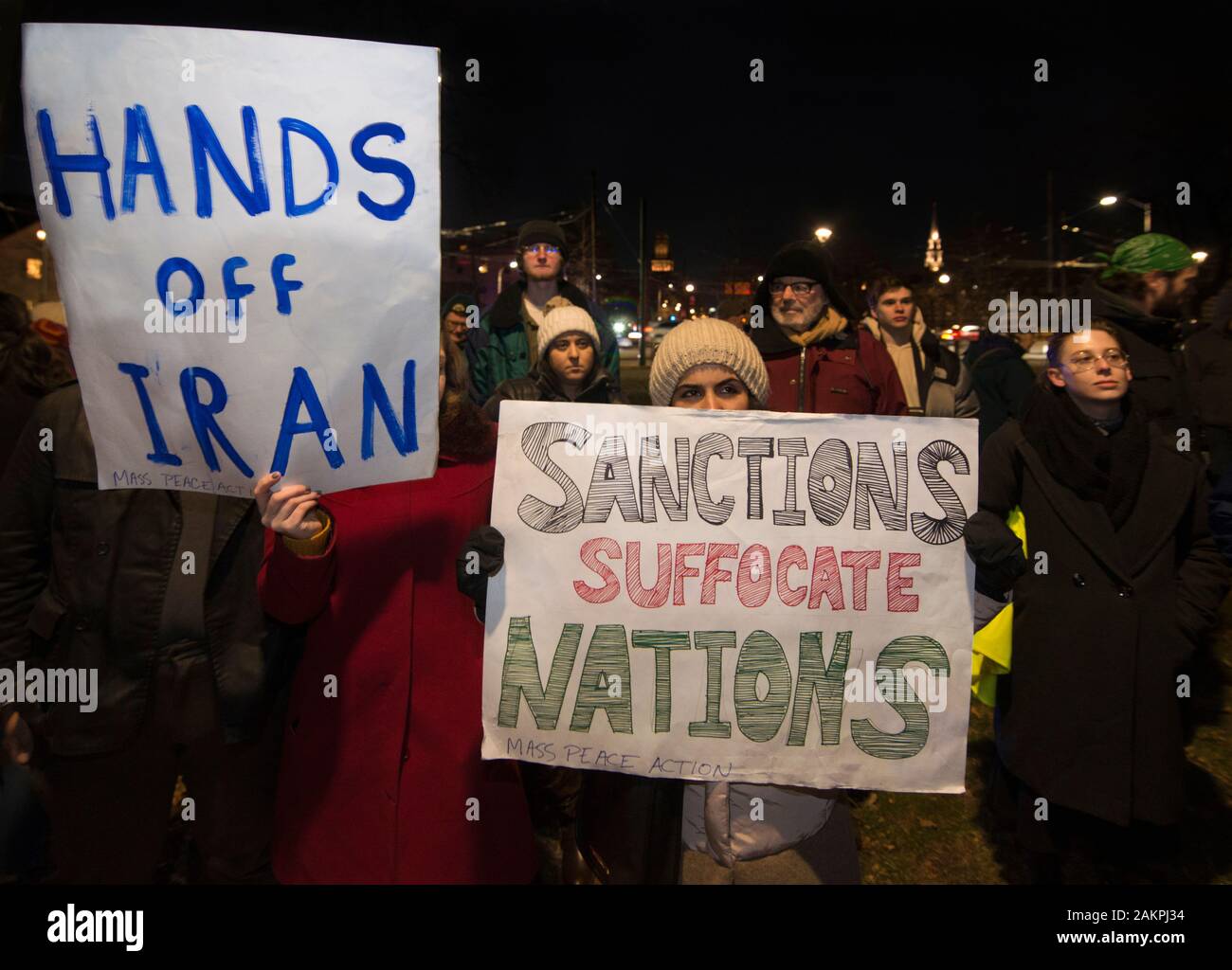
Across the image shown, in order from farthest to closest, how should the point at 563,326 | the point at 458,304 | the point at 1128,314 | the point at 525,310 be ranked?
1. the point at 458,304
2. the point at 525,310
3. the point at 563,326
4. the point at 1128,314

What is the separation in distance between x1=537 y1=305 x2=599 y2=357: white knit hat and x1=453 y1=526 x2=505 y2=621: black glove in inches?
78.0

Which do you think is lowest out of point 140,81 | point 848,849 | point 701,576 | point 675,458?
point 848,849

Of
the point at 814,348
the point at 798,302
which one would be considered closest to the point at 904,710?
the point at 814,348

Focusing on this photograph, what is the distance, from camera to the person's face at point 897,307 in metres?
5.56

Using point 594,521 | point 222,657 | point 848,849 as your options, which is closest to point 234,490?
point 222,657

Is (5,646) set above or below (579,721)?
above

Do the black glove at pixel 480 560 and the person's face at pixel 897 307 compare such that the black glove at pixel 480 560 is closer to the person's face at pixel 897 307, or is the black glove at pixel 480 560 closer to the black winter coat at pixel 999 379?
the black winter coat at pixel 999 379

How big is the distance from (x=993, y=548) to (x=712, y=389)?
0.89 meters

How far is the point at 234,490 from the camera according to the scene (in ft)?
5.99

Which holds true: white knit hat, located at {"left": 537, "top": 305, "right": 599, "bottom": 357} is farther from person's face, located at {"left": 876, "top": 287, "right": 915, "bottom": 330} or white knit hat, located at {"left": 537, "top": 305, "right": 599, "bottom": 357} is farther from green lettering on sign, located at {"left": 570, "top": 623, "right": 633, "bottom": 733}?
person's face, located at {"left": 876, "top": 287, "right": 915, "bottom": 330}

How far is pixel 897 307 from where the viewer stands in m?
5.58

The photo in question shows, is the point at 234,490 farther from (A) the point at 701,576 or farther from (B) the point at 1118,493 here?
(B) the point at 1118,493

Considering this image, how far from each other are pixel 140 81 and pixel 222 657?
1483 millimetres

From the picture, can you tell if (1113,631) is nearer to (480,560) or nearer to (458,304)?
(480,560)
